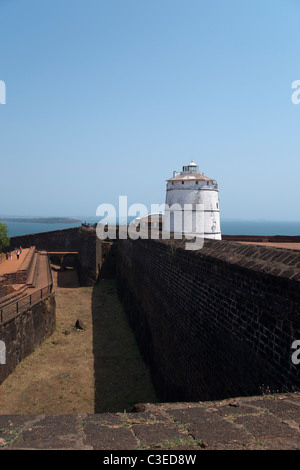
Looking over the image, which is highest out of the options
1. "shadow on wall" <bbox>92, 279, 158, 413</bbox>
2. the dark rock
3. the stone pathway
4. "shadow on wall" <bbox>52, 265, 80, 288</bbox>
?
the stone pathway

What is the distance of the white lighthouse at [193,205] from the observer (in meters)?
18.6

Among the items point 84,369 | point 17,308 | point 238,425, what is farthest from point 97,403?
point 238,425

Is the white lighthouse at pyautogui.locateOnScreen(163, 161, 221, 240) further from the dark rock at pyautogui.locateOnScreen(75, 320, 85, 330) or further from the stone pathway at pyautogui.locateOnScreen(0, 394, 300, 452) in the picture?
the stone pathway at pyautogui.locateOnScreen(0, 394, 300, 452)

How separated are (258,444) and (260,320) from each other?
2203 mm

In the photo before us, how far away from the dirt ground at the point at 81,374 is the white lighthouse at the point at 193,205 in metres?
6.00

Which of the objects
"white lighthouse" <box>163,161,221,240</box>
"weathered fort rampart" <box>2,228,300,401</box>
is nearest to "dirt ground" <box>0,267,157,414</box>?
"weathered fort rampart" <box>2,228,300,401</box>

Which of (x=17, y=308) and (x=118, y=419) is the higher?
(x=118, y=419)

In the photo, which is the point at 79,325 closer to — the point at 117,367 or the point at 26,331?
the point at 26,331

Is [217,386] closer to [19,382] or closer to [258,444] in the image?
[258,444]

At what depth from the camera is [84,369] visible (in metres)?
11.7

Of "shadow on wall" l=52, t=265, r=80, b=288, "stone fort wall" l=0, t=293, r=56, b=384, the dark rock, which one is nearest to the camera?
"stone fort wall" l=0, t=293, r=56, b=384

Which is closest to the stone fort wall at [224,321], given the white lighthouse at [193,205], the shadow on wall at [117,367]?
the shadow on wall at [117,367]

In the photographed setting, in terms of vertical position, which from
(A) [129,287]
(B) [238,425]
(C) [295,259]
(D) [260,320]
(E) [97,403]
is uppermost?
(C) [295,259]

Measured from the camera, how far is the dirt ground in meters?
9.43
